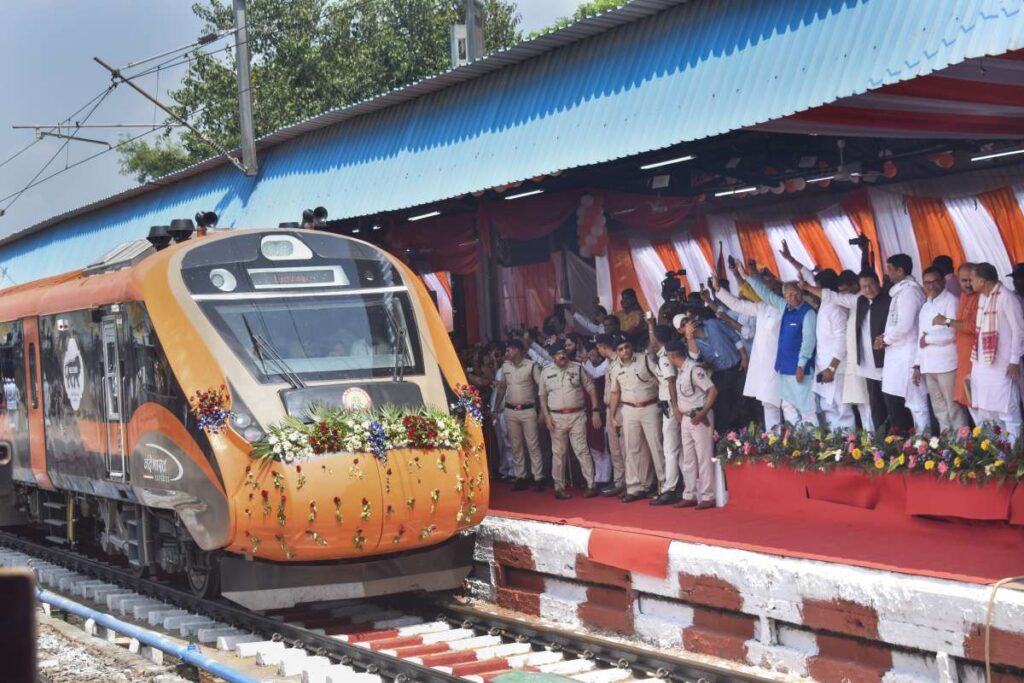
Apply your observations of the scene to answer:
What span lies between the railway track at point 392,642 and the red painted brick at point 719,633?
774mm

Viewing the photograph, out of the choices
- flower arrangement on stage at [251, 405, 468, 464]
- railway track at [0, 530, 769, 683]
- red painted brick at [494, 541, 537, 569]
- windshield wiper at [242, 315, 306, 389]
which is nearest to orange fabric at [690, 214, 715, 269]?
A: red painted brick at [494, 541, 537, 569]

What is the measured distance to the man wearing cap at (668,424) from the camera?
41.2 feet

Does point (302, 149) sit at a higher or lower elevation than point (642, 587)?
higher

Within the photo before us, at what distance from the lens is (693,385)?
12320 millimetres

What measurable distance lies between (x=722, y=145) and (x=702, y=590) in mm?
4977

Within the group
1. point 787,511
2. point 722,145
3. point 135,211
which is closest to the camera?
point 787,511

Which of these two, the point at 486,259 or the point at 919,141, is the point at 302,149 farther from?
the point at 919,141

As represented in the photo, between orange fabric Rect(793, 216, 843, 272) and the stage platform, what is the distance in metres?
2.13

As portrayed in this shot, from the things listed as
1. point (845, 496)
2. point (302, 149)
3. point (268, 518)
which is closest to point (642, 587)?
point (845, 496)

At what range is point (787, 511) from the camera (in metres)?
11.6

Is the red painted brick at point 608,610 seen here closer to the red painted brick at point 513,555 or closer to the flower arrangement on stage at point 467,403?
the red painted brick at point 513,555

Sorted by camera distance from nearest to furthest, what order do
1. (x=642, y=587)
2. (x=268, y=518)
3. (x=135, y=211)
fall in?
(x=268, y=518)
(x=642, y=587)
(x=135, y=211)

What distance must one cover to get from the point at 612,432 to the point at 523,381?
5.26 feet

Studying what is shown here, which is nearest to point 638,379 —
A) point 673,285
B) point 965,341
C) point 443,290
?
point 673,285
